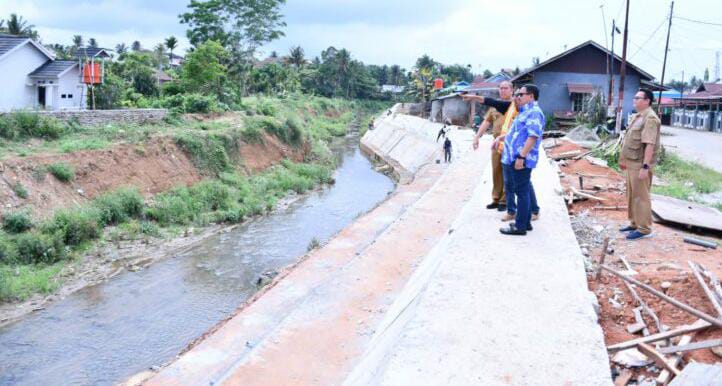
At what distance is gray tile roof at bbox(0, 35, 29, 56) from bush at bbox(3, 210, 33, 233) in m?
10.7

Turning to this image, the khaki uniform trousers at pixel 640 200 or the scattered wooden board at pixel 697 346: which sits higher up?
the khaki uniform trousers at pixel 640 200

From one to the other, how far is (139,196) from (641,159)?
12521 mm

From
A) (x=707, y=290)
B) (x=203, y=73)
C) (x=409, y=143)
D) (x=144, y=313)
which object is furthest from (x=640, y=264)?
(x=409, y=143)

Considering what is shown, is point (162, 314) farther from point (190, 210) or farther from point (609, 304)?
point (609, 304)

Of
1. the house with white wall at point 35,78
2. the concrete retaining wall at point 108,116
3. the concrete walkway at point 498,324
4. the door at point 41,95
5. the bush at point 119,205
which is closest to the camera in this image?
the concrete walkway at point 498,324

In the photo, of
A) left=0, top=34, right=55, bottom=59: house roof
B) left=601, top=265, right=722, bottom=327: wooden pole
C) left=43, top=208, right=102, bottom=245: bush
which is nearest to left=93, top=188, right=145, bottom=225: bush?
left=43, top=208, right=102, bottom=245: bush

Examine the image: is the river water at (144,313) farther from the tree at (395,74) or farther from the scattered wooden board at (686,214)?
the tree at (395,74)

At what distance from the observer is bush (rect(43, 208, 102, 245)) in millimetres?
12375

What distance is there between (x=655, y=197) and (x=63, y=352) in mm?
9152

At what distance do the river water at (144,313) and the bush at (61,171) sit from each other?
353cm

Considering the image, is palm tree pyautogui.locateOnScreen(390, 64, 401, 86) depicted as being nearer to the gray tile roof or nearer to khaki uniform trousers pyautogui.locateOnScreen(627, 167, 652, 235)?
the gray tile roof

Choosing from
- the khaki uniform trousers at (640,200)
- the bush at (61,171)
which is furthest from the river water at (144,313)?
the khaki uniform trousers at (640,200)

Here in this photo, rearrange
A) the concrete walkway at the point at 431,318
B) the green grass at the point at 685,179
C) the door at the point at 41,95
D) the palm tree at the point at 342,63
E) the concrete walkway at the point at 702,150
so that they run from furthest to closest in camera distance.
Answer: the palm tree at the point at 342,63
the door at the point at 41,95
the concrete walkway at the point at 702,150
the green grass at the point at 685,179
the concrete walkway at the point at 431,318

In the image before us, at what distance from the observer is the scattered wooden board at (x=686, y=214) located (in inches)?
293
